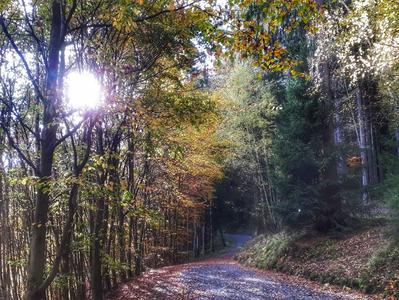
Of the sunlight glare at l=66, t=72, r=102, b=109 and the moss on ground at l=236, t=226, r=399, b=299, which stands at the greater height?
the sunlight glare at l=66, t=72, r=102, b=109

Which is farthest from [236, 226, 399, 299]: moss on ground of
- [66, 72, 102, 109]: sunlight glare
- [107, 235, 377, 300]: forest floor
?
[66, 72, 102, 109]: sunlight glare

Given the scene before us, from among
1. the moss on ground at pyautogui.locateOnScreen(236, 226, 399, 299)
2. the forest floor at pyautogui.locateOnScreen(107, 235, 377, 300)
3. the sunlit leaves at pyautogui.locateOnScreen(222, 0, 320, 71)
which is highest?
the sunlit leaves at pyautogui.locateOnScreen(222, 0, 320, 71)

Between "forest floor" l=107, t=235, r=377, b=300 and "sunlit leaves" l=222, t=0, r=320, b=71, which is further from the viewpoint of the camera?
"forest floor" l=107, t=235, r=377, b=300

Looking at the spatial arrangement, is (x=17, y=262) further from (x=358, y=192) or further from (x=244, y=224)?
(x=244, y=224)

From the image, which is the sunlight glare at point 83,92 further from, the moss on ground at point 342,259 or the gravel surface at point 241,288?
the moss on ground at point 342,259

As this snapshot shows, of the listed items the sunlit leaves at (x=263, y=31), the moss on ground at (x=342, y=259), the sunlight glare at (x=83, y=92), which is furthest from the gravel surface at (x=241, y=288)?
the sunlit leaves at (x=263, y=31)

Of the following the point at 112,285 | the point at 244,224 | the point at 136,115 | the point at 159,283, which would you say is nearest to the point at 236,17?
the point at 136,115

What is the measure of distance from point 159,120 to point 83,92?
244cm

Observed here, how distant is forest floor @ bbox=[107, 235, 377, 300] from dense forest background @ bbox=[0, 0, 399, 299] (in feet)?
3.78

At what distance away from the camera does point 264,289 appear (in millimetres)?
9891

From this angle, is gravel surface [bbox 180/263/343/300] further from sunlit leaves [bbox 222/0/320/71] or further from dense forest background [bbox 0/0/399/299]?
sunlit leaves [bbox 222/0/320/71]

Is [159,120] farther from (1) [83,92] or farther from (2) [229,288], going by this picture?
(2) [229,288]

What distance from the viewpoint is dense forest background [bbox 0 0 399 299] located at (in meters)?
4.25

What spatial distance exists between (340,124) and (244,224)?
23.0 m
